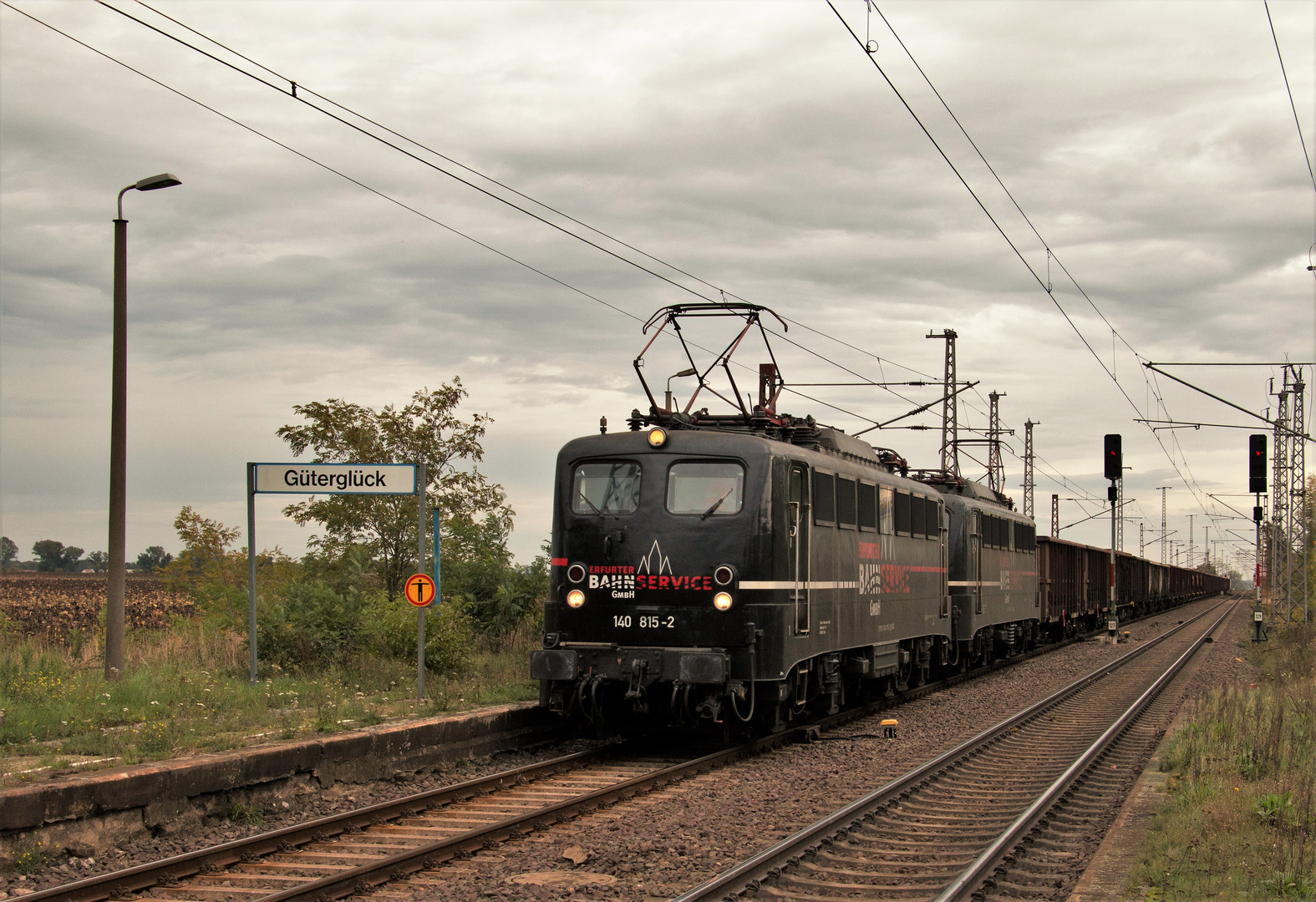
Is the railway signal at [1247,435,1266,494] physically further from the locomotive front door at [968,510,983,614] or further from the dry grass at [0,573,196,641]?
the dry grass at [0,573,196,641]

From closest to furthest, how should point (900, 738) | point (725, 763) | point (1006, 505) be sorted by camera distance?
point (725, 763)
point (900, 738)
point (1006, 505)

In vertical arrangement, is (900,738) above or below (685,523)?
below

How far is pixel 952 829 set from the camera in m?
9.23

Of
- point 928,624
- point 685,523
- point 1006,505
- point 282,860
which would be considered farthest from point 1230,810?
point 1006,505

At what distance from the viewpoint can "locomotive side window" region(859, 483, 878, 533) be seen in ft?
51.0

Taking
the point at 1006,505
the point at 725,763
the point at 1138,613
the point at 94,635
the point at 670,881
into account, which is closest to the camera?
the point at 670,881

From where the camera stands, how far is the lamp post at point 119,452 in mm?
12062

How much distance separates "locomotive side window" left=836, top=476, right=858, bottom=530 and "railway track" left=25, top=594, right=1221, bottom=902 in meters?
3.62

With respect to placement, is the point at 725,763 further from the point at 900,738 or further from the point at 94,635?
the point at 94,635

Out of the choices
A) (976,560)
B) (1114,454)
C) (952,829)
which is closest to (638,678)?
(952,829)

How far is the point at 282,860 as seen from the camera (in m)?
7.80

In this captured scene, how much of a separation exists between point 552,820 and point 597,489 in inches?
175

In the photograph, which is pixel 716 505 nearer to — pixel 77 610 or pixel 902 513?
pixel 902 513

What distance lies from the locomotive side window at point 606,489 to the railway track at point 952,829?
388 centimetres
